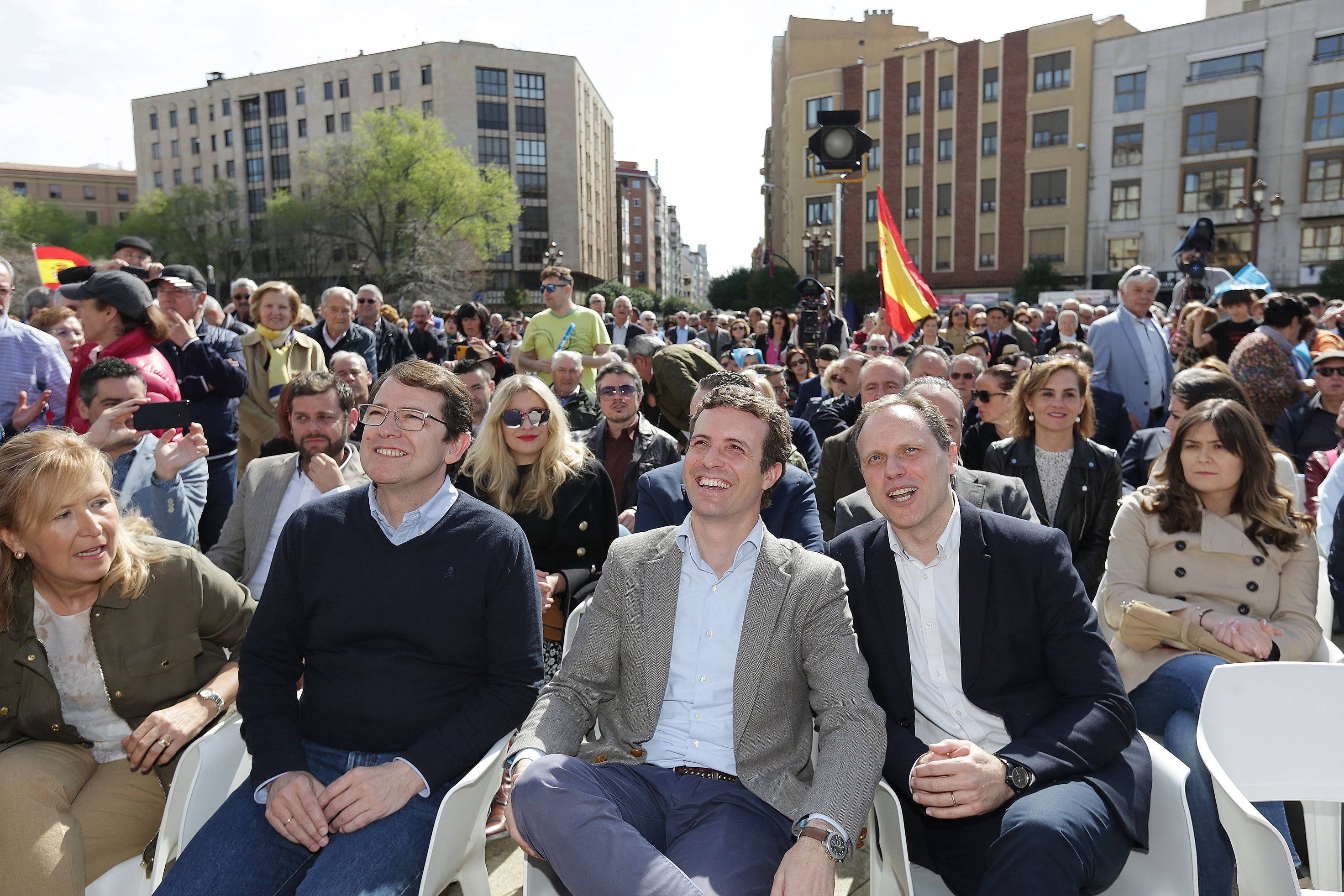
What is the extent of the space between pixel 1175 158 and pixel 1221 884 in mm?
45605

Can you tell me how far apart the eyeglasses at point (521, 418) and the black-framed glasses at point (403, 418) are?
121 cm

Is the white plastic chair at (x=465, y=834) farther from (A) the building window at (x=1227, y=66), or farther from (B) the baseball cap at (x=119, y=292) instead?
(A) the building window at (x=1227, y=66)

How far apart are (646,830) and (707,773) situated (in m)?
0.23

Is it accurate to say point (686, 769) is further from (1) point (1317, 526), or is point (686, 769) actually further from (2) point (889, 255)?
(2) point (889, 255)

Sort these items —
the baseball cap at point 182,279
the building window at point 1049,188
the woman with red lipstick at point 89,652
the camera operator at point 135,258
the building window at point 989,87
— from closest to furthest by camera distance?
the woman with red lipstick at point 89,652, the baseball cap at point 182,279, the camera operator at point 135,258, the building window at point 1049,188, the building window at point 989,87

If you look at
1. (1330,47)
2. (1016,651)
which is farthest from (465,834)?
(1330,47)

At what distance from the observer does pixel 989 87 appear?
4388 centimetres

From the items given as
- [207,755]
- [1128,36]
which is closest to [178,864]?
[207,755]

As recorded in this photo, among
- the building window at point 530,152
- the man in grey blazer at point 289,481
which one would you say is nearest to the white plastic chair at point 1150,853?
the man in grey blazer at point 289,481

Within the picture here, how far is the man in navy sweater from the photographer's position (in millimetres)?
2271

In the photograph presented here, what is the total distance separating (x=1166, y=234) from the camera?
4006cm

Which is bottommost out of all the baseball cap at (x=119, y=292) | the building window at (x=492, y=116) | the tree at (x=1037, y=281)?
the baseball cap at (x=119, y=292)

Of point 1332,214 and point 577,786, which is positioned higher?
point 1332,214

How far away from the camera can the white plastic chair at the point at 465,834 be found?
2.12 m
